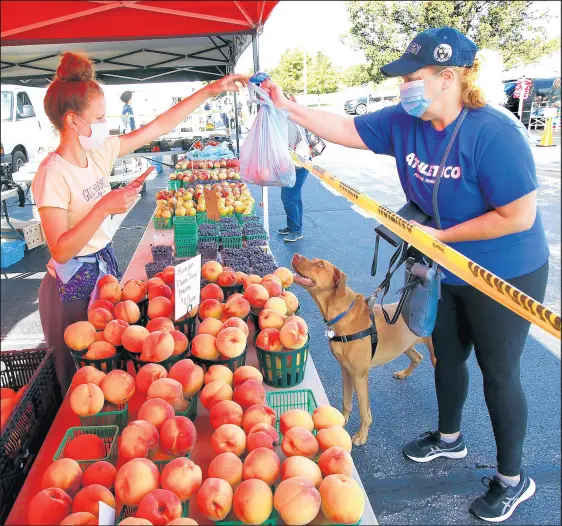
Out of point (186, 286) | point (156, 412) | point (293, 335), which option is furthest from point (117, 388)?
point (293, 335)

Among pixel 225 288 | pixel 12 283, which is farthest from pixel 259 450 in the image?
pixel 12 283

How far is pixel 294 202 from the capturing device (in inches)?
283

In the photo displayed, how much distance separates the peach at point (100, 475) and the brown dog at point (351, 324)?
157 cm

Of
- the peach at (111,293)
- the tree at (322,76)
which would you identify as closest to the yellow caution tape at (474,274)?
the peach at (111,293)

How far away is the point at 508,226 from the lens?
1896 mm

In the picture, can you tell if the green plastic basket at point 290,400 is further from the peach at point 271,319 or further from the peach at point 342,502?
the peach at point 342,502

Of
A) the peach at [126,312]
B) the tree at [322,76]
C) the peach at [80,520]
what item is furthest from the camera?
the tree at [322,76]

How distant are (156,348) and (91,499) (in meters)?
0.61

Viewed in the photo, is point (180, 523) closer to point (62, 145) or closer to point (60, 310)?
point (60, 310)

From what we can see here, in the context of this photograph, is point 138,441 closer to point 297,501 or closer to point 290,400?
point 297,501

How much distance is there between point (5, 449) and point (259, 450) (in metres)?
0.75

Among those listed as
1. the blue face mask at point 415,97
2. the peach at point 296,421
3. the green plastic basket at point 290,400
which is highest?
the blue face mask at point 415,97

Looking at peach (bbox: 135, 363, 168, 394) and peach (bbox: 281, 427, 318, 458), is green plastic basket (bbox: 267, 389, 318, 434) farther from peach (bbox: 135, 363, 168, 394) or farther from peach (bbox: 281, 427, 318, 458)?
peach (bbox: 135, 363, 168, 394)

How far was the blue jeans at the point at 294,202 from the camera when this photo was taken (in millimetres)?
6855
